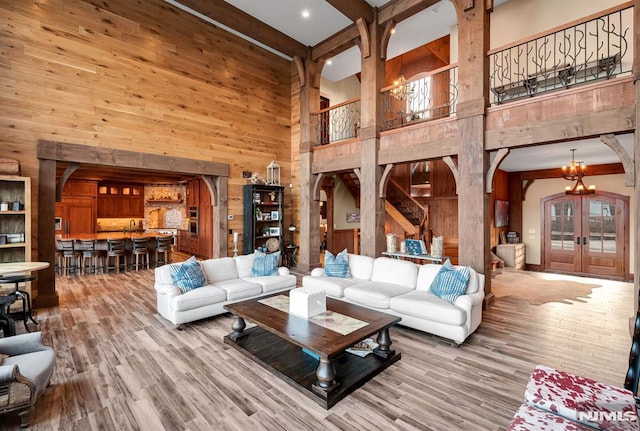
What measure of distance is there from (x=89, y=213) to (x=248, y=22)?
871cm

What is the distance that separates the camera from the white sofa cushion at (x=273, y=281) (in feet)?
16.7

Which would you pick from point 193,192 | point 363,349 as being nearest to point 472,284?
point 363,349

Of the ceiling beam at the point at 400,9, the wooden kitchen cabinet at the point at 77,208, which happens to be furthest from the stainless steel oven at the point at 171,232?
the ceiling beam at the point at 400,9

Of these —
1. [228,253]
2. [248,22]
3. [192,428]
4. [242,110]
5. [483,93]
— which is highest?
[248,22]

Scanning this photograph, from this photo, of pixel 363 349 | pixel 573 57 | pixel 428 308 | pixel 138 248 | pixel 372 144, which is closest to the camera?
pixel 363 349

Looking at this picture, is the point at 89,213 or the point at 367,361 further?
the point at 89,213

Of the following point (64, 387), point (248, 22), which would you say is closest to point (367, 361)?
point (64, 387)

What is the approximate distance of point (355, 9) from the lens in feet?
19.7

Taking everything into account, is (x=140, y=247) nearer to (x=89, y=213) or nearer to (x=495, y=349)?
(x=89, y=213)

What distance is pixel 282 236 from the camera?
8.38 meters

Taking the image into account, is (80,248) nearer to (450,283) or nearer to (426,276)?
(426,276)

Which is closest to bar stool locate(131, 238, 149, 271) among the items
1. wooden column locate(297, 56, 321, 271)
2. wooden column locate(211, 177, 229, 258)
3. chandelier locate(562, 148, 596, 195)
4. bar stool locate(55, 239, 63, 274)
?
bar stool locate(55, 239, 63, 274)

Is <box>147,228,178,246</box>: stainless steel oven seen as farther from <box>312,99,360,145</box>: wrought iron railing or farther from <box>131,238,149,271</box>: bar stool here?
<box>312,99,360,145</box>: wrought iron railing

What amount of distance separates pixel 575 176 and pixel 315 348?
777 cm
